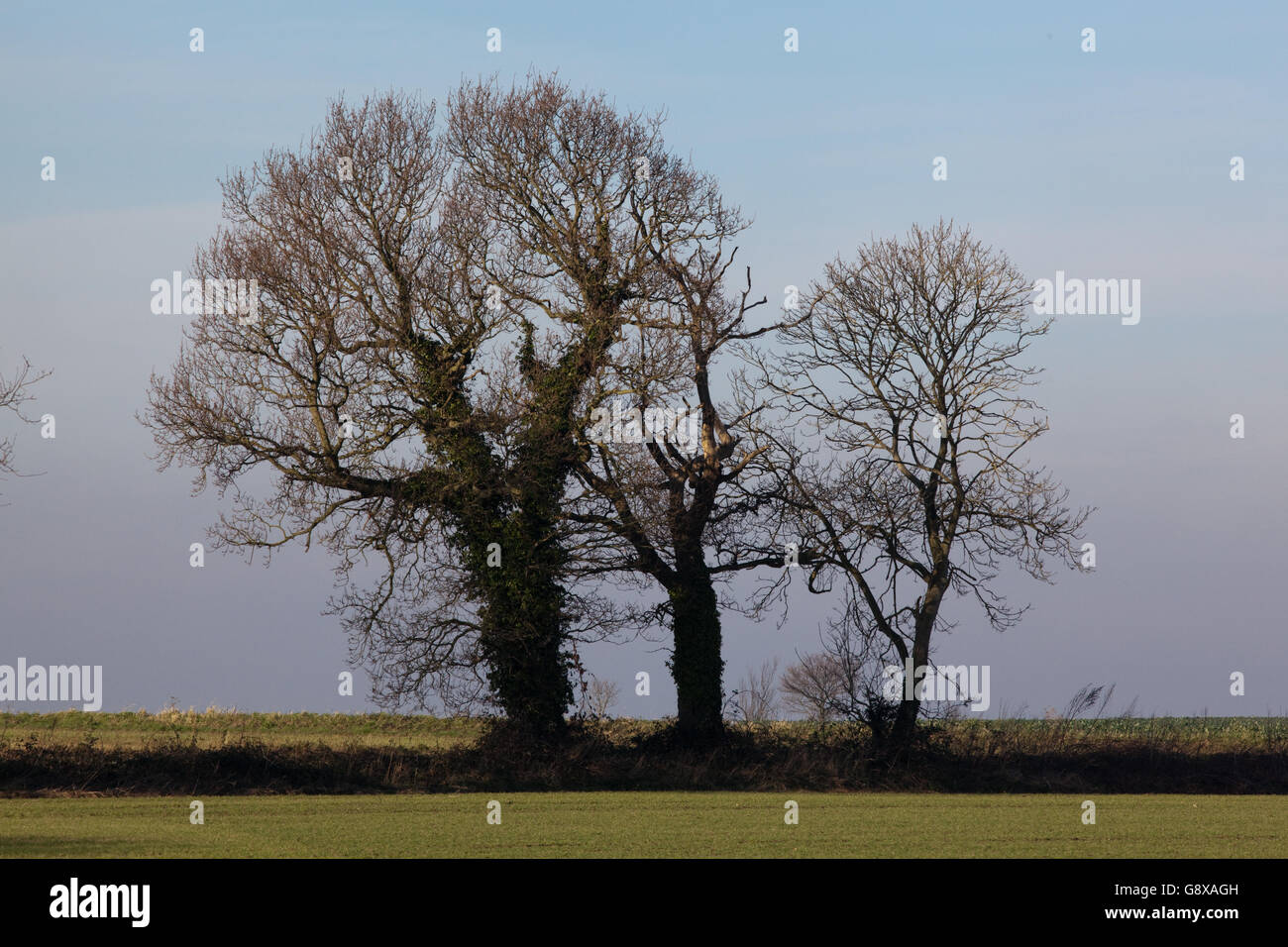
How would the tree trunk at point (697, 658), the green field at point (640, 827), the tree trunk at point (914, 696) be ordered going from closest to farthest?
the green field at point (640, 827) < the tree trunk at point (914, 696) < the tree trunk at point (697, 658)

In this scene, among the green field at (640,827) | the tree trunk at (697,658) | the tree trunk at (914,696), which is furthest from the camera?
the tree trunk at (697,658)

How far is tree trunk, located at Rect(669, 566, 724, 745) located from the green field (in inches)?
200

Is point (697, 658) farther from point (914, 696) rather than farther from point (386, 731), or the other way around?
point (386, 731)

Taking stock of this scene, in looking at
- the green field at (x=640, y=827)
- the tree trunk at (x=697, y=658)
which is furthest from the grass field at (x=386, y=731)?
the green field at (x=640, y=827)

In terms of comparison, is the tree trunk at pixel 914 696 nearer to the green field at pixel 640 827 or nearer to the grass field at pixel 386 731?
the grass field at pixel 386 731

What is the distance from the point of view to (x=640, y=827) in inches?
715

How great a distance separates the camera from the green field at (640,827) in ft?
50.2

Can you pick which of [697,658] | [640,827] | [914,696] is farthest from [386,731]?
[640,827]

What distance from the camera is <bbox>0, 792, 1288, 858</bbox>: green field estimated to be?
15.3 m

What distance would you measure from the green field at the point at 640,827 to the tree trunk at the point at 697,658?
5089mm

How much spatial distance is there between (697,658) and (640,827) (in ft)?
40.1

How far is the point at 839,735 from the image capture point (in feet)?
97.5

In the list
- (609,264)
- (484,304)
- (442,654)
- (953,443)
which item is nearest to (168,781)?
(442,654)
